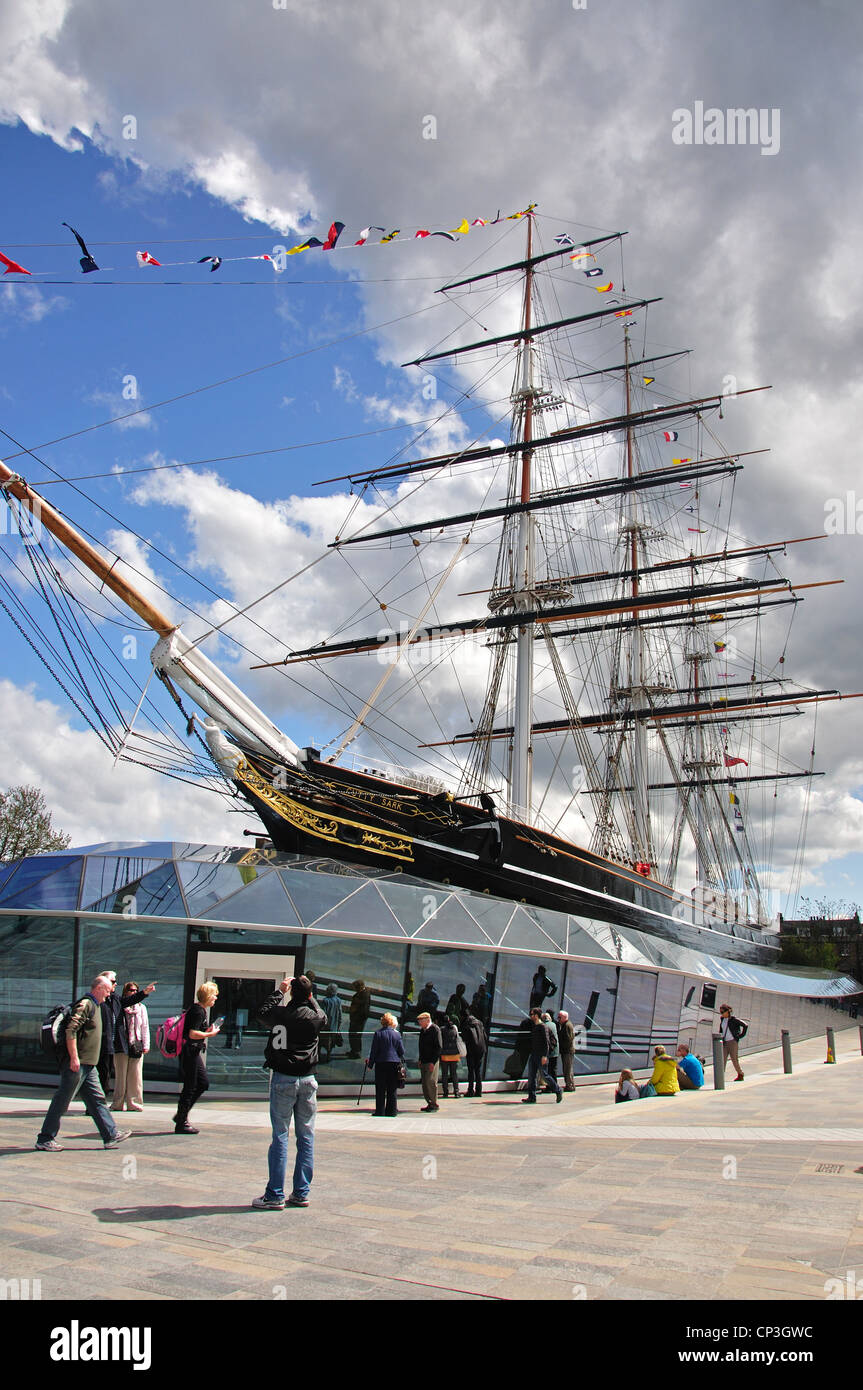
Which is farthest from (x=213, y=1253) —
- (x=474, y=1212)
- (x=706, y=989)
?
(x=706, y=989)

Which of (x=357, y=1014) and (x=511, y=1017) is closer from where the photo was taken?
(x=357, y=1014)

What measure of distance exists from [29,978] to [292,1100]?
8.51 metres

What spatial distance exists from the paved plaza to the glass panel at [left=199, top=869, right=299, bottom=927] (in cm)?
319

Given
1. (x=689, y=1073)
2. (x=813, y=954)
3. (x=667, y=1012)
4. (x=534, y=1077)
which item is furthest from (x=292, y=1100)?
(x=813, y=954)

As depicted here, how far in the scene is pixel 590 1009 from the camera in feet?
54.2

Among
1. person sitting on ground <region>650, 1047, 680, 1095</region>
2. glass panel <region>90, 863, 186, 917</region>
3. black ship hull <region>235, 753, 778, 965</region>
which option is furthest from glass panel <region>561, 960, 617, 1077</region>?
glass panel <region>90, 863, 186, 917</region>

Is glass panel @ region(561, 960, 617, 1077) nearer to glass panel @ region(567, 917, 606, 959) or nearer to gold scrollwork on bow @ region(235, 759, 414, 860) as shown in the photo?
glass panel @ region(567, 917, 606, 959)

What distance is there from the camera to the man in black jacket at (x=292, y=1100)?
18.2ft

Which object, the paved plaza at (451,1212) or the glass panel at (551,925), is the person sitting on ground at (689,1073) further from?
the paved plaza at (451,1212)

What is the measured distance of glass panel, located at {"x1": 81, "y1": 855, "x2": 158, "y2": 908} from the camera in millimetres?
12781

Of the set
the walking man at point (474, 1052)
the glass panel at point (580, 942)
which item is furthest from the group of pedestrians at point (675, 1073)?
the glass panel at point (580, 942)

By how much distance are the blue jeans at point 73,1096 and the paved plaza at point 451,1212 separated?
0.22 metres

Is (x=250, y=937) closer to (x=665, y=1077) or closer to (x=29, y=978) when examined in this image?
(x=29, y=978)
